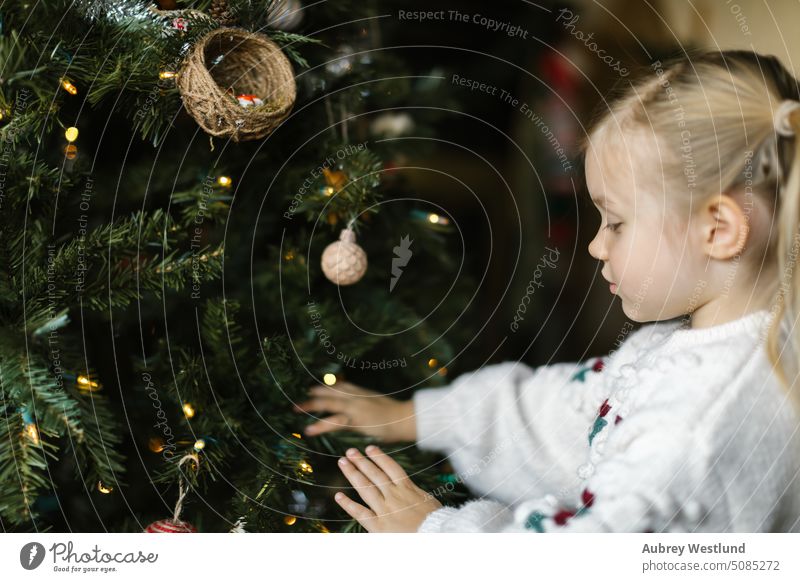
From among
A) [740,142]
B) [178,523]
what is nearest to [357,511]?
[178,523]

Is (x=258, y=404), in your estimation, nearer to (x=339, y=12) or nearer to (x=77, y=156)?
(x=77, y=156)

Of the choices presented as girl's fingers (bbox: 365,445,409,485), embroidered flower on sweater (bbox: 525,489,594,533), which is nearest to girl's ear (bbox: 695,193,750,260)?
embroidered flower on sweater (bbox: 525,489,594,533)

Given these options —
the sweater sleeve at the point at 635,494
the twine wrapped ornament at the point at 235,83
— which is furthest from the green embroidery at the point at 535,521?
the twine wrapped ornament at the point at 235,83

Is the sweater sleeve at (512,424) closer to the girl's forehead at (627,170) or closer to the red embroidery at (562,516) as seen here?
the red embroidery at (562,516)

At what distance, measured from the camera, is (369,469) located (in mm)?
627

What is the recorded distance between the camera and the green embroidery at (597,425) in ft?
2.03

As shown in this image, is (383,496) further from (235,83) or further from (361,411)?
(235,83)

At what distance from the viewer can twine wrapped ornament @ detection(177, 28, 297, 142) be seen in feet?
1.72

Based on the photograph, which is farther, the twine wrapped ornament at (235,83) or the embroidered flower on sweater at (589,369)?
the embroidered flower on sweater at (589,369)

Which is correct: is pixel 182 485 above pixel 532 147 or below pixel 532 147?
below

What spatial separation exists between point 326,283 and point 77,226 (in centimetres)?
24

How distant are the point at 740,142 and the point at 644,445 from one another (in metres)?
0.27

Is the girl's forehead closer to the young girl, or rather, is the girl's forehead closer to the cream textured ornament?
the young girl
